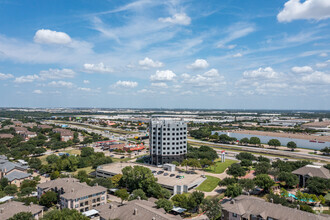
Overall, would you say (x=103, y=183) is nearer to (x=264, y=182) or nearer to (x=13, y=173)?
(x=13, y=173)

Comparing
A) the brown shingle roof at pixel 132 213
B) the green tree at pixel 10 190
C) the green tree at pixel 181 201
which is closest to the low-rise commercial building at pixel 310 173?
the green tree at pixel 181 201

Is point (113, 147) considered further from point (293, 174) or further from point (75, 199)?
point (293, 174)

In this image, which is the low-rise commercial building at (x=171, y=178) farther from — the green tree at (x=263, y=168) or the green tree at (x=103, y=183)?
the green tree at (x=263, y=168)

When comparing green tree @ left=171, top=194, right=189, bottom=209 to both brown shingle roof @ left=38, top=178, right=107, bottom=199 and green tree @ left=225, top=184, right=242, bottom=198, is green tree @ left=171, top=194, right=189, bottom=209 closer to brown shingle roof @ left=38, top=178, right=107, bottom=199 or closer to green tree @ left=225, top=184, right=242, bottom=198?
green tree @ left=225, top=184, right=242, bottom=198

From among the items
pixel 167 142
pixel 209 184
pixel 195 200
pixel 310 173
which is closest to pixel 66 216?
pixel 195 200

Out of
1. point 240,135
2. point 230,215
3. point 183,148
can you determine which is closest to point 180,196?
point 230,215

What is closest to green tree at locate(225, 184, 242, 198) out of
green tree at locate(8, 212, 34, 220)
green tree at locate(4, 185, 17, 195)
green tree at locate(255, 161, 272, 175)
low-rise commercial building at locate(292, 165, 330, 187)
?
green tree at locate(255, 161, 272, 175)

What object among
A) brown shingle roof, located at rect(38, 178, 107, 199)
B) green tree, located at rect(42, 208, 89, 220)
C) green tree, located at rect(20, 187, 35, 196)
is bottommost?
green tree, located at rect(20, 187, 35, 196)
